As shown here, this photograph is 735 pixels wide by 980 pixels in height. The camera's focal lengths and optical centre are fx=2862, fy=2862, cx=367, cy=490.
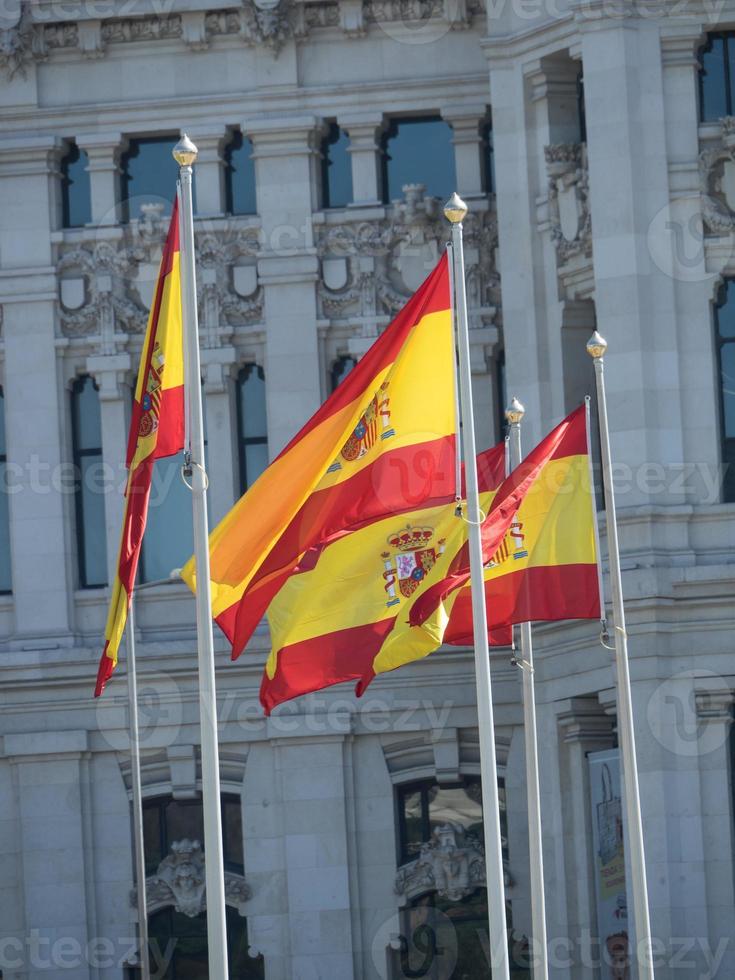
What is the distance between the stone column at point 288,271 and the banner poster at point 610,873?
7.85 meters

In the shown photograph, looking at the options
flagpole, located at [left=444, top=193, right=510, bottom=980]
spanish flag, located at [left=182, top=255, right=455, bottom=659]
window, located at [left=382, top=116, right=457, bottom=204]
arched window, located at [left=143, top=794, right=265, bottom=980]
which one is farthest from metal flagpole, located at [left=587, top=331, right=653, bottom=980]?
window, located at [left=382, top=116, right=457, bottom=204]

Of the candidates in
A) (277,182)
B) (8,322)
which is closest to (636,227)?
(277,182)

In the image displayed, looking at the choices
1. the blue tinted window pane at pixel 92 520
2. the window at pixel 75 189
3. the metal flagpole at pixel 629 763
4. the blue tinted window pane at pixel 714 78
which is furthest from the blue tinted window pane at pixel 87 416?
the metal flagpole at pixel 629 763

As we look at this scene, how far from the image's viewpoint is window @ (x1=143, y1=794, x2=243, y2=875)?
44219mm

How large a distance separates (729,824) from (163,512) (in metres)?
11.3

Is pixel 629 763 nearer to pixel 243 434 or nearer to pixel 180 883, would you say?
pixel 180 883

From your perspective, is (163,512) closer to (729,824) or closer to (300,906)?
(300,906)

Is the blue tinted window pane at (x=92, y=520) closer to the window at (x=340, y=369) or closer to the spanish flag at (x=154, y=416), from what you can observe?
the window at (x=340, y=369)

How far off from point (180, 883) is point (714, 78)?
14.6m

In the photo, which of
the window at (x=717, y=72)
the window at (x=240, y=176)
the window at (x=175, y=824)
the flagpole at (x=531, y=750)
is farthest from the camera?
the window at (x=240, y=176)

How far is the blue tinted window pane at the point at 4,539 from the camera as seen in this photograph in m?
45.6

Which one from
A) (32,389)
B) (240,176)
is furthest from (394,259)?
(32,389)

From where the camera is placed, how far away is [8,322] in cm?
4553

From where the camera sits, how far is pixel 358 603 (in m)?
29.0
